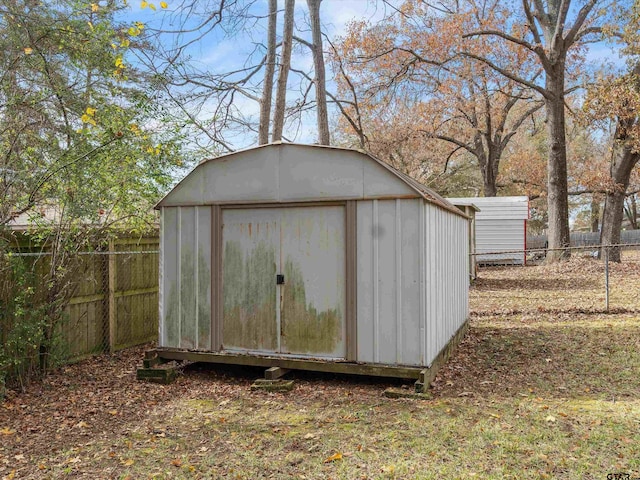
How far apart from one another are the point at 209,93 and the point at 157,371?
32.2ft

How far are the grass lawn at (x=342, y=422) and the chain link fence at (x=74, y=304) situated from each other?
304 millimetres

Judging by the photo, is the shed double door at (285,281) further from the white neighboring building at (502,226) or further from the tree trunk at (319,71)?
the white neighboring building at (502,226)

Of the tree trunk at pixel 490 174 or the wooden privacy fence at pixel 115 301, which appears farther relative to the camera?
the tree trunk at pixel 490 174

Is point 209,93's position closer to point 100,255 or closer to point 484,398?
point 100,255

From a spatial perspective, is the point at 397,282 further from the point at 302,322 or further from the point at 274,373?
the point at 274,373

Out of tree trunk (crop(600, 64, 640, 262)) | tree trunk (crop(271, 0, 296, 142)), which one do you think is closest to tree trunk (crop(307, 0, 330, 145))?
tree trunk (crop(271, 0, 296, 142))

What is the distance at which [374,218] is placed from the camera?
541 cm

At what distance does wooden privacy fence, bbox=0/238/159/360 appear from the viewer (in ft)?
19.4

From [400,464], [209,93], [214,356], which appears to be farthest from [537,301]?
[209,93]

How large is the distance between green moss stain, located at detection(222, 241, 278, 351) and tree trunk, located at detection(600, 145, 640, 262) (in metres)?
14.4

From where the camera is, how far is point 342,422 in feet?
14.4

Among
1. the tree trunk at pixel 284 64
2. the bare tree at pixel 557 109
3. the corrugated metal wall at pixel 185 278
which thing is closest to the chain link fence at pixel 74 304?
the corrugated metal wall at pixel 185 278

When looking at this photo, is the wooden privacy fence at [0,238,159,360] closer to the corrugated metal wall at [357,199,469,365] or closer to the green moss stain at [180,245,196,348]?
the green moss stain at [180,245,196,348]

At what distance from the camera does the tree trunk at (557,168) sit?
622 inches
